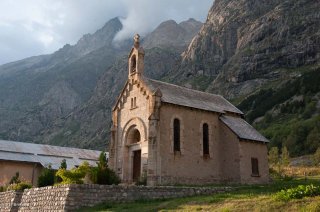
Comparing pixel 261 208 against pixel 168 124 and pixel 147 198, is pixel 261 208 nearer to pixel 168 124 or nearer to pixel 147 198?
pixel 147 198

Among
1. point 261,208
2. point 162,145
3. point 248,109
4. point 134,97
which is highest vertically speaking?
point 248,109

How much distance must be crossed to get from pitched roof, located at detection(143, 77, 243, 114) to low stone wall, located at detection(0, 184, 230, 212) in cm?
1025

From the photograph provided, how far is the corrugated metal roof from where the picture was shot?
177 feet

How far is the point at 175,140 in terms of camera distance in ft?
113

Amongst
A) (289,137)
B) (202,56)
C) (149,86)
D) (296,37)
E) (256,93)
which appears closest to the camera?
(149,86)

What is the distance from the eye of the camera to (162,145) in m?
33.1

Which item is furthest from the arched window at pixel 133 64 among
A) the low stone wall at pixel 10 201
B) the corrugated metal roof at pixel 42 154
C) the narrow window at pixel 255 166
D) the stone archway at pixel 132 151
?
the corrugated metal roof at pixel 42 154

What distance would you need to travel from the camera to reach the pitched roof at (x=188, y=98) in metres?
35.6

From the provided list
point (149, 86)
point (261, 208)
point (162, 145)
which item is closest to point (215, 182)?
point (162, 145)

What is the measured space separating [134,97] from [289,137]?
212 ft

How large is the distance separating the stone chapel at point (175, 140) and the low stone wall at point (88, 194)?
578 centimetres

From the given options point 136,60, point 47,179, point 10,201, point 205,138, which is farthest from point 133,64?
point 10,201

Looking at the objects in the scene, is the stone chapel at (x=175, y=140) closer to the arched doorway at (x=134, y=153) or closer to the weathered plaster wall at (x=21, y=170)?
the arched doorway at (x=134, y=153)

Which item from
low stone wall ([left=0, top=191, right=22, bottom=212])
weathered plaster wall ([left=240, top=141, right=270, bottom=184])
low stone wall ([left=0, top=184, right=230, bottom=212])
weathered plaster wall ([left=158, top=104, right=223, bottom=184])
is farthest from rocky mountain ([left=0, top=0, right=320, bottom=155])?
low stone wall ([left=0, top=191, right=22, bottom=212])
